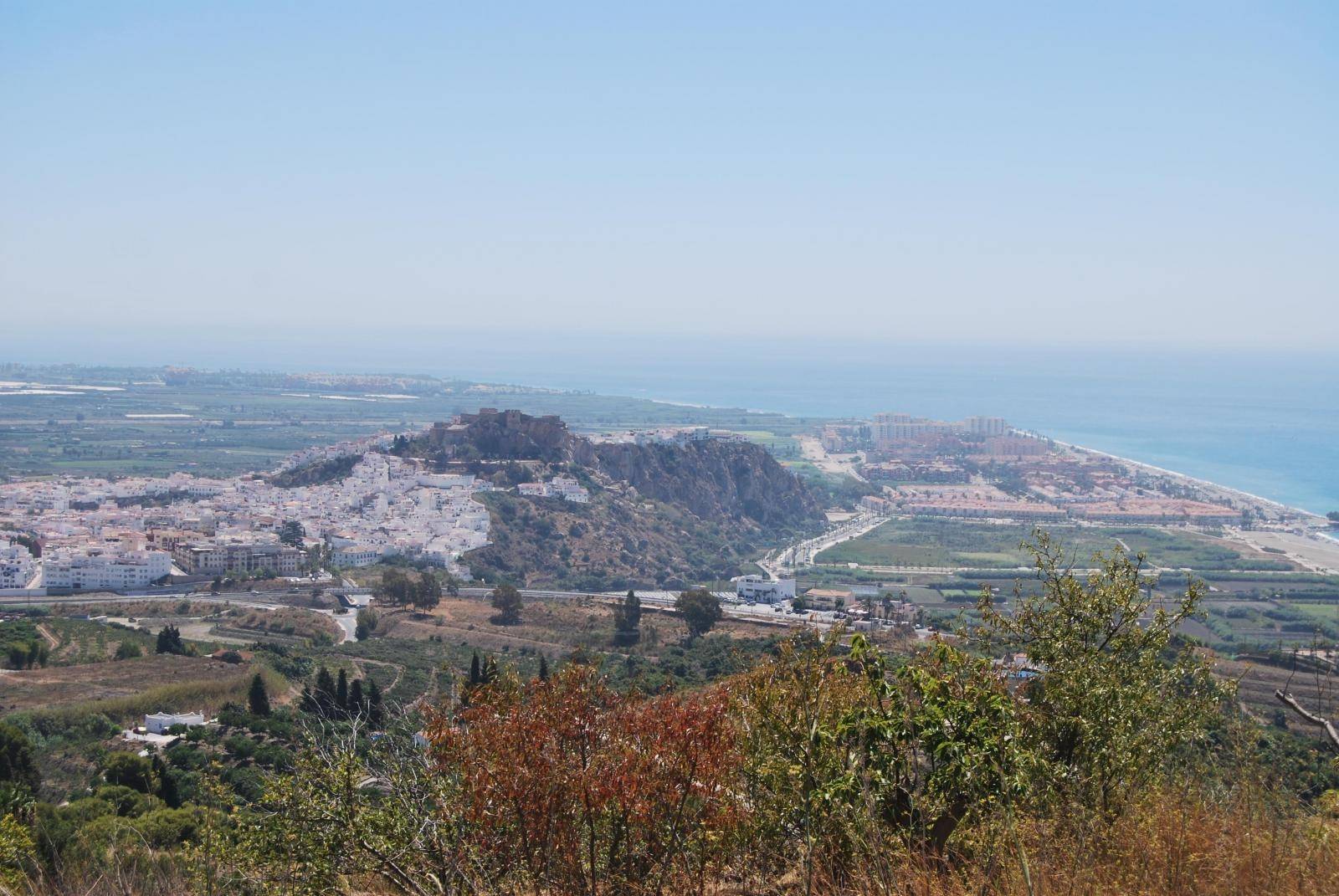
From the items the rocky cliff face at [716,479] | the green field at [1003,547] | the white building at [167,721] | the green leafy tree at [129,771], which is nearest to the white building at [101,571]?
the white building at [167,721]

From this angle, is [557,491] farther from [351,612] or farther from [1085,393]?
[1085,393]

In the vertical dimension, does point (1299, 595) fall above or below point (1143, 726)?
below

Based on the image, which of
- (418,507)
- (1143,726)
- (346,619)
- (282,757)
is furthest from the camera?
(418,507)

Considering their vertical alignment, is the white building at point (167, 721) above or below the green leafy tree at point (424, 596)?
above

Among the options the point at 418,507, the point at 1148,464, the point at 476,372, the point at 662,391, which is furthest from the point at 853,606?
the point at 476,372

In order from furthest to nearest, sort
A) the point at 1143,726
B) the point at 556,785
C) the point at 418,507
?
the point at 418,507
the point at 1143,726
the point at 556,785

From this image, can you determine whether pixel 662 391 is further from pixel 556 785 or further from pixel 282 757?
pixel 556 785

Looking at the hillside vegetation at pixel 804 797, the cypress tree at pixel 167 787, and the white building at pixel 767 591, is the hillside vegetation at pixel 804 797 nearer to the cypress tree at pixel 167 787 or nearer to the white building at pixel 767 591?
the cypress tree at pixel 167 787
